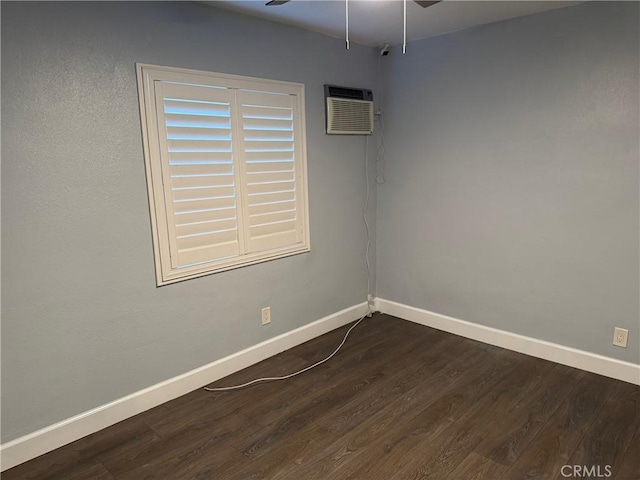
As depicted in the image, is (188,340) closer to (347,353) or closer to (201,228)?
(201,228)

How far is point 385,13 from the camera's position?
2.72 metres

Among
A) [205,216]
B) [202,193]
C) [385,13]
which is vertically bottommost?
[205,216]

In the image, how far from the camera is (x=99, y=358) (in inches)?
91.9

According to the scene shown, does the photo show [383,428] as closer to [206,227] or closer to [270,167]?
[206,227]

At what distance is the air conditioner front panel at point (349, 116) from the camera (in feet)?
10.8

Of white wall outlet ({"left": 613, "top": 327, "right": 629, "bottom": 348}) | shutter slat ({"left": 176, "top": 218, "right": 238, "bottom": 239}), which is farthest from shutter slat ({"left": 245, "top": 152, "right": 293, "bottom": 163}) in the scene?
white wall outlet ({"left": 613, "top": 327, "right": 629, "bottom": 348})

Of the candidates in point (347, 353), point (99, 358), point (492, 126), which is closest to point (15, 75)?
point (99, 358)

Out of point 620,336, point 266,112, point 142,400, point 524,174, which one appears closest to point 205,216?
point 266,112

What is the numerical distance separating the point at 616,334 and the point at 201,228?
270cm

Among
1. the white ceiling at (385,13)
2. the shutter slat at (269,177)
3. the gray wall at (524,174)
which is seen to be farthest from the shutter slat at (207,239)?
the gray wall at (524,174)

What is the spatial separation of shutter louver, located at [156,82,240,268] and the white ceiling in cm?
61

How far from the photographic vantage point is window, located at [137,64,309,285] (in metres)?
2.42

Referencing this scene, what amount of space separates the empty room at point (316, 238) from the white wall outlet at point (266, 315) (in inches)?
0.4

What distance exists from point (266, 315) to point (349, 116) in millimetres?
1664
